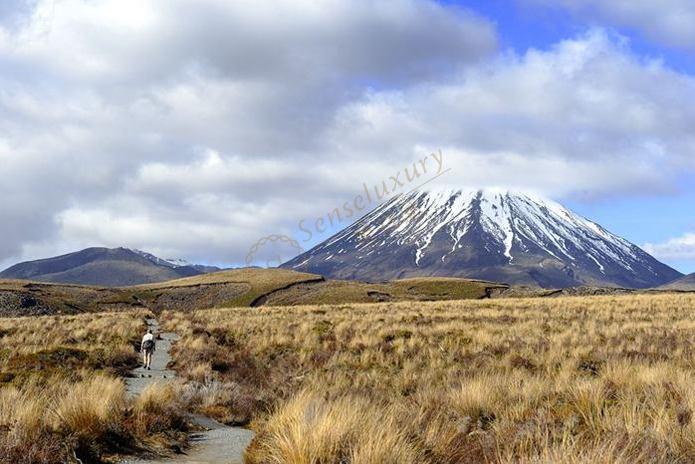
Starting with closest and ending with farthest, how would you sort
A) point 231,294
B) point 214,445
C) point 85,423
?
point 85,423, point 214,445, point 231,294

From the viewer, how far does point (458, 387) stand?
1069 centimetres

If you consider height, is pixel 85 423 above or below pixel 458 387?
above

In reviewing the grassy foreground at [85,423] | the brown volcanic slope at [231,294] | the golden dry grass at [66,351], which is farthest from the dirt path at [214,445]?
the brown volcanic slope at [231,294]

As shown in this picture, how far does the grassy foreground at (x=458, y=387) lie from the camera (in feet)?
19.0

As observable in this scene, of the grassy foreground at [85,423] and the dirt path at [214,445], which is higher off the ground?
the grassy foreground at [85,423]

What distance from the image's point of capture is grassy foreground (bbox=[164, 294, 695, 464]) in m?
5.78

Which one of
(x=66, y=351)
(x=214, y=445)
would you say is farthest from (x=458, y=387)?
(x=66, y=351)

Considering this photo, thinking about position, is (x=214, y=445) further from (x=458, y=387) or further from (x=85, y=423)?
(x=458, y=387)

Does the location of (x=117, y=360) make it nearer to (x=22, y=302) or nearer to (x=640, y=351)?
(x=640, y=351)

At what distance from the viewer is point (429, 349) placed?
19047 millimetres

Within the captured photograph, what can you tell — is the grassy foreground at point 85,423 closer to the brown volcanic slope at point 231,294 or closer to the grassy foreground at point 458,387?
the grassy foreground at point 458,387

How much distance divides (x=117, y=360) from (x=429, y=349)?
381 inches

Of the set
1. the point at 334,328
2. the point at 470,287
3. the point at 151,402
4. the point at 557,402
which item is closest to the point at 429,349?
the point at 334,328

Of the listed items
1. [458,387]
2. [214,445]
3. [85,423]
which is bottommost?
[214,445]
